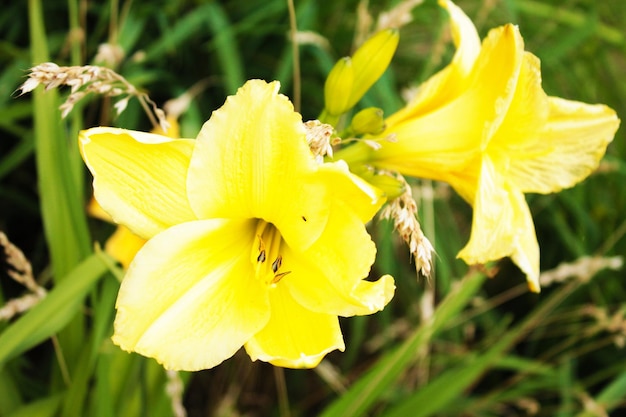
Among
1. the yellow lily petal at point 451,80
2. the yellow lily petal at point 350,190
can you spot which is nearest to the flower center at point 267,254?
the yellow lily petal at point 350,190

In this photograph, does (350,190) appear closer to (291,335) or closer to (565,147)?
(291,335)

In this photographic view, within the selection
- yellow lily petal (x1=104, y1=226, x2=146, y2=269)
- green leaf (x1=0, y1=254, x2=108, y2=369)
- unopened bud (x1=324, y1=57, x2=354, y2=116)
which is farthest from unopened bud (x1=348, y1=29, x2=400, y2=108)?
yellow lily petal (x1=104, y1=226, x2=146, y2=269)

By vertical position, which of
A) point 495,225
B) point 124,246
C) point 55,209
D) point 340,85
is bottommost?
point 124,246

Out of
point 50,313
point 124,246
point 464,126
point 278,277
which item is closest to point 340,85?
point 464,126

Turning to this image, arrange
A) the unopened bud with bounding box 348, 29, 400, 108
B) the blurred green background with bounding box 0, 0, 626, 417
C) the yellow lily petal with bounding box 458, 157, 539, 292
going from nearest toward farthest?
1. the yellow lily petal with bounding box 458, 157, 539, 292
2. the unopened bud with bounding box 348, 29, 400, 108
3. the blurred green background with bounding box 0, 0, 626, 417

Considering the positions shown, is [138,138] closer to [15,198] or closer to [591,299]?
[15,198]

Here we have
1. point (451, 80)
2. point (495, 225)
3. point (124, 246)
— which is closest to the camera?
point (495, 225)

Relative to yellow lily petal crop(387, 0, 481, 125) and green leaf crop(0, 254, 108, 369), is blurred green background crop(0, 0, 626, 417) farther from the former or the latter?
yellow lily petal crop(387, 0, 481, 125)
